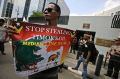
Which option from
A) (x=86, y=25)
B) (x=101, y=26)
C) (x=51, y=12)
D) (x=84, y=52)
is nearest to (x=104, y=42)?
(x=101, y=26)

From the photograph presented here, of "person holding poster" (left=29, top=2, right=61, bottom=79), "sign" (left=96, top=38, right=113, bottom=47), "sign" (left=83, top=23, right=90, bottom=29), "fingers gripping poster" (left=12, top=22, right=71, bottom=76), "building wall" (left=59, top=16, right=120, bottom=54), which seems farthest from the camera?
"sign" (left=83, top=23, right=90, bottom=29)

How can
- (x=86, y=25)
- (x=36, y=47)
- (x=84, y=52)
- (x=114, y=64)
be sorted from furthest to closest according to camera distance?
1. (x=86, y=25)
2. (x=114, y=64)
3. (x=84, y=52)
4. (x=36, y=47)

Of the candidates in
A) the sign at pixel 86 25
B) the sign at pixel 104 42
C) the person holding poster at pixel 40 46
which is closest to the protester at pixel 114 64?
the person holding poster at pixel 40 46

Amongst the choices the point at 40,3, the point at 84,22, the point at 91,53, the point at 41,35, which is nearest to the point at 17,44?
the point at 41,35

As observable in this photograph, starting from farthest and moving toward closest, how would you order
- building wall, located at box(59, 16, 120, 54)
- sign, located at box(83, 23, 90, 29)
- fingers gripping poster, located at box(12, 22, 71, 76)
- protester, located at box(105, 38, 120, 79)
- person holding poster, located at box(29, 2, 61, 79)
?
1. sign, located at box(83, 23, 90, 29)
2. building wall, located at box(59, 16, 120, 54)
3. protester, located at box(105, 38, 120, 79)
4. person holding poster, located at box(29, 2, 61, 79)
5. fingers gripping poster, located at box(12, 22, 71, 76)

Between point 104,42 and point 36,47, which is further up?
point 36,47

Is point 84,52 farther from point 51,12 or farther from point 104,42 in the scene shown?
point 104,42

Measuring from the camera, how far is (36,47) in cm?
343

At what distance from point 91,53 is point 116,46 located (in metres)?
2.52

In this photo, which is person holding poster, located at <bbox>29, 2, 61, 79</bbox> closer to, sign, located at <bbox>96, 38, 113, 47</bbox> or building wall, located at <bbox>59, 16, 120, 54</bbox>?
sign, located at <bbox>96, 38, 113, 47</bbox>

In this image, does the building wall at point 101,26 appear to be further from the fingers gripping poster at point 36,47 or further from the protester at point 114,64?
the fingers gripping poster at point 36,47

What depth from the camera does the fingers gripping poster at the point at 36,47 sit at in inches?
129

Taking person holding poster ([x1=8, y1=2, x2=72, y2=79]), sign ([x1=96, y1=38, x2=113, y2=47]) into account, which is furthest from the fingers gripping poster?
sign ([x1=96, y1=38, x2=113, y2=47])

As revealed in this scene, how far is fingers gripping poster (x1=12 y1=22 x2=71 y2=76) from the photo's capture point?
3.29 meters
